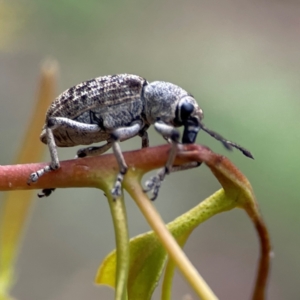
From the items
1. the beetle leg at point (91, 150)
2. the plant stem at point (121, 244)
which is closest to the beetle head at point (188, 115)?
the beetle leg at point (91, 150)

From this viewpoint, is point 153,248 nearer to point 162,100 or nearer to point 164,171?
point 164,171

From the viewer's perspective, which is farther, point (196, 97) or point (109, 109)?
point (196, 97)

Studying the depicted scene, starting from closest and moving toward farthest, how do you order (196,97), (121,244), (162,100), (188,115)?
(121,244) < (188,115) < (162,100) < (196,97)

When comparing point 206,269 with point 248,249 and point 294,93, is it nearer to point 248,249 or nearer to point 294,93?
point 248,249

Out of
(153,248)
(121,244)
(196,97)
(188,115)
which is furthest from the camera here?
(196,97)

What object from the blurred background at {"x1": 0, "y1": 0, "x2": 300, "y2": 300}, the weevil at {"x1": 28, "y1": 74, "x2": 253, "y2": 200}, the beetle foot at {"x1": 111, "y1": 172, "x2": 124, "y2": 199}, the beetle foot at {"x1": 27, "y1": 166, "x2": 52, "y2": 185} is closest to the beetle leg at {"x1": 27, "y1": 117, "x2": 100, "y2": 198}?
the weevil at {"x1": 28, "y1": 74, "x2": 253, "y2": 200}

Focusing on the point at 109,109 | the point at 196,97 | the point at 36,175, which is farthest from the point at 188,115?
the point at 196,97

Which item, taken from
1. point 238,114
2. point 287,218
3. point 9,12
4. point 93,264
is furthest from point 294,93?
point 9,12
